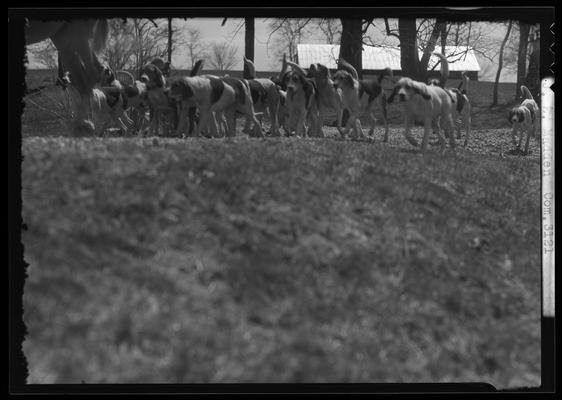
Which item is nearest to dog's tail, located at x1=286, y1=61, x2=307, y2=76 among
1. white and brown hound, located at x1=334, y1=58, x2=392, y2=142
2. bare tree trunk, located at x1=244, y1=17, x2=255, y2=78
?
white and brown hound, located at x1=334, y1=58, x2=392, y2=142

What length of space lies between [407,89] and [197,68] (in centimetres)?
345

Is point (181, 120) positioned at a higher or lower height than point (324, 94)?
lower

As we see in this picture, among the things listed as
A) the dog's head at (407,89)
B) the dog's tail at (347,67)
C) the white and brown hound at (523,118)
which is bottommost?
the white and brown hound at (523,118)

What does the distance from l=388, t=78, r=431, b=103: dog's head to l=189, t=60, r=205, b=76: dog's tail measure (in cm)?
323

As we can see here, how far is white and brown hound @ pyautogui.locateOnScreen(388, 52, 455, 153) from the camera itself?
37.3ft

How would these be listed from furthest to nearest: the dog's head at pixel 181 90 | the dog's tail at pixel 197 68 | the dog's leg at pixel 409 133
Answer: the dog's leg at pixel 409 133
the dog's head at pixel 181 90
the dog's tail at pixel 197 68

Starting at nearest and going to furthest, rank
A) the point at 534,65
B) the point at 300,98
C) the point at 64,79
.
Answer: the point at 534,65 → the point at 64,79 → the point at 300,98

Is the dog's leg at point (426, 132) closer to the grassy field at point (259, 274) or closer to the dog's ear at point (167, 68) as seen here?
the grassy field at point (259, 274)

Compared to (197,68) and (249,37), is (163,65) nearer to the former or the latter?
(197,68)

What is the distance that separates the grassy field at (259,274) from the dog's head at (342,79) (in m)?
4.75

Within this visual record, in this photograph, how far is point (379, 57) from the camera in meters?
11.4

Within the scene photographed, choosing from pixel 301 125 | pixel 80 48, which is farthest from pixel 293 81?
pixel 80 48

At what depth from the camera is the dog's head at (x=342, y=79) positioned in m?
12.6

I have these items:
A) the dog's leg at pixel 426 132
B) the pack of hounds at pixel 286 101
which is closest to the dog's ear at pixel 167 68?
the pack of hounds at pixel 286 101
